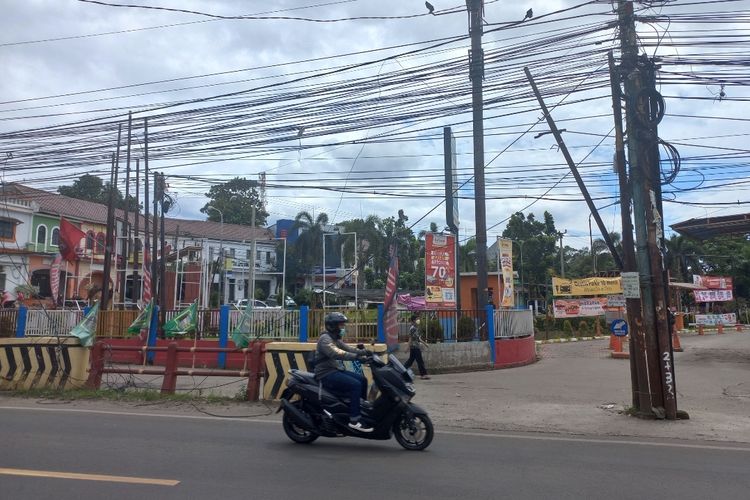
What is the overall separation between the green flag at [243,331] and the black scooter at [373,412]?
31.7ft

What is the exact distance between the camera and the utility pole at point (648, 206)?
9953 mm

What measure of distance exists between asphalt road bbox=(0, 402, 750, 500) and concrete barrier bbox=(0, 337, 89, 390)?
10.2 ft

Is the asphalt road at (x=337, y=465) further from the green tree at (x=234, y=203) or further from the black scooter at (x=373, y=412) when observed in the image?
the green tree at (x=234, y=203)

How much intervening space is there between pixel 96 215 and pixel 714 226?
131ft

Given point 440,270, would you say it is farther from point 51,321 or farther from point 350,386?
point 51,321

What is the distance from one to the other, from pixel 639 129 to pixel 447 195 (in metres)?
8.97

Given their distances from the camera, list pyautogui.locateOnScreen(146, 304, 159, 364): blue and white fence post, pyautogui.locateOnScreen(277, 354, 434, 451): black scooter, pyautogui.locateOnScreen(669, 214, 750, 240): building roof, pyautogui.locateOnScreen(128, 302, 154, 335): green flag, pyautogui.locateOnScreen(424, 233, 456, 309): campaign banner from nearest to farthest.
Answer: pyautogui.locateOnScreen(277, 354, 434, 451): black scooter < pyautogui.locateOnScreen(128, 302, 154, 335): green flag < pyautogui.locateOnScreen(424, 233, 456, 309): campaign banner < pyautogui.locateOnScreen(146, 304, 159, 364): blue and white fence post < pyautogui.locateOnScreen(669, 214, 750, 240): building roof

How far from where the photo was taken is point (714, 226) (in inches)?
797

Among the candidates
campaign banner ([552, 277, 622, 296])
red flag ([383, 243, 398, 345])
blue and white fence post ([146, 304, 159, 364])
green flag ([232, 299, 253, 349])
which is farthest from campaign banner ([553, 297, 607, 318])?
blue and white fence post ([146, 304, 159, 364])

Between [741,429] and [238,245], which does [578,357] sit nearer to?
[741,429]

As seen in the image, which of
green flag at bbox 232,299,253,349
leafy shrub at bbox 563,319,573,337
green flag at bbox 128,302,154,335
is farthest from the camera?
leafy shrub at bbox 563,319,573,337

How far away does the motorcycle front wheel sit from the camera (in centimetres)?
710

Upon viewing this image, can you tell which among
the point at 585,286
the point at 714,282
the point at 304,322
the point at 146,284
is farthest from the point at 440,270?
A: the point at 714,282

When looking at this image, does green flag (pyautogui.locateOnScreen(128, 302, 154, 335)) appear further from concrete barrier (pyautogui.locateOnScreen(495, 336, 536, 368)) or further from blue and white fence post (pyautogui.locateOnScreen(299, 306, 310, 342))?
concrete barrier (pyautogui.locateOnScreen(495, 336, 536, 368))
